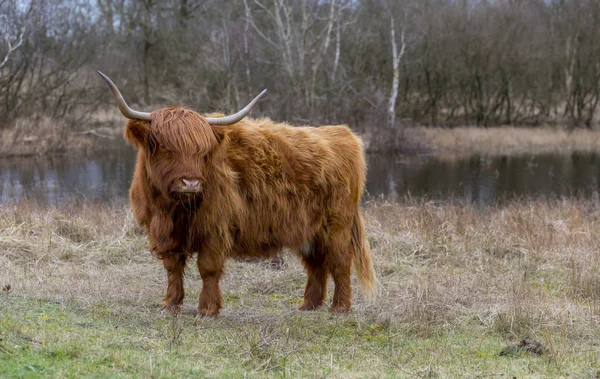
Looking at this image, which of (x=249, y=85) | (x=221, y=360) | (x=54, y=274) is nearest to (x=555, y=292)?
(x=221, y=360)

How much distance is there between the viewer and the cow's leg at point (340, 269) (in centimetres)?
586

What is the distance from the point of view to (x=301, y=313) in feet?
18.4

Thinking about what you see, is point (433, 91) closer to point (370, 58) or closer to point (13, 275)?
point (370, 58)

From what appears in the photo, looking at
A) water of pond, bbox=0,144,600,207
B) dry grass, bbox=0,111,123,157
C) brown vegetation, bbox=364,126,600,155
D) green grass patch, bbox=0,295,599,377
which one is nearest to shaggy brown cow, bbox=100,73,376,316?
green grass patch, bbox=0,295,599,377

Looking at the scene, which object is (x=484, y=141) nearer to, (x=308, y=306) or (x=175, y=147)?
(x=308, y=306)

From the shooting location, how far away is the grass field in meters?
3.89

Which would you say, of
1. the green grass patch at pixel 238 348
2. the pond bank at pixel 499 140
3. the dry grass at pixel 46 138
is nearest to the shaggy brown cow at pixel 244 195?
the green grass patch at pixel 238 348

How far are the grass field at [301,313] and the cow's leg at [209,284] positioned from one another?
0.35ft

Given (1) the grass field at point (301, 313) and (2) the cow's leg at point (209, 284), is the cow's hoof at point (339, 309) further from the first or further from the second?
(2) the cow's leg at point (209, 284)

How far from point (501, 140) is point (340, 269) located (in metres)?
24.0

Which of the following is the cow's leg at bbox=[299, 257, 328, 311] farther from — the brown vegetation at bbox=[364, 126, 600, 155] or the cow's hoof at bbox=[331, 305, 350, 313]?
the brown vegetation at bbox=[364, 126, 600, 155]

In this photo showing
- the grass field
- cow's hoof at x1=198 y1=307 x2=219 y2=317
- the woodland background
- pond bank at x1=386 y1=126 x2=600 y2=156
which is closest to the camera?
the grass field

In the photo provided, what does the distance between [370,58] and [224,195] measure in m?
27.2

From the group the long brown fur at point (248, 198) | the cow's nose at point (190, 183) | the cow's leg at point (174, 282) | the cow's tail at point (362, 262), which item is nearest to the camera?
the cow's nose at point (190, 183)
